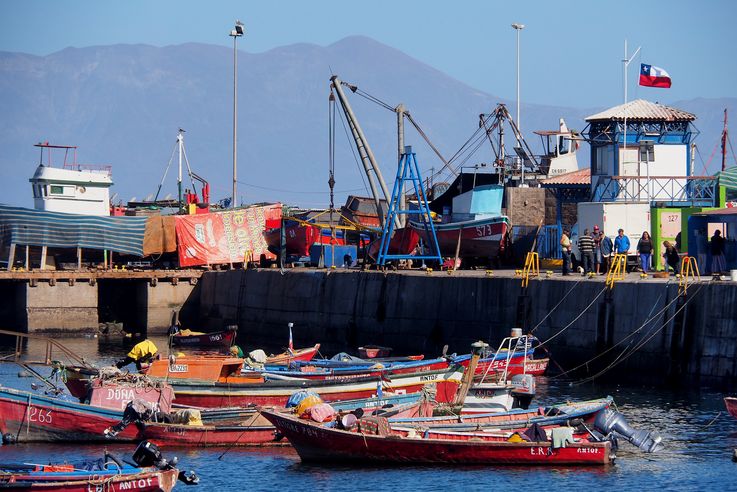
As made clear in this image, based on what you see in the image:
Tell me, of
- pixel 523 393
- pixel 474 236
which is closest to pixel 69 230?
pixel 474 236

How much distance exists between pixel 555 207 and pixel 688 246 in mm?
17919

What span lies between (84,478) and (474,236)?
3409 centimetres

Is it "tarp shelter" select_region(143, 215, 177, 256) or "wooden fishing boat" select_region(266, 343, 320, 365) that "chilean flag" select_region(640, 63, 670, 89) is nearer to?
"wooden fishing boat" select_region(266, 343, 320, 365)

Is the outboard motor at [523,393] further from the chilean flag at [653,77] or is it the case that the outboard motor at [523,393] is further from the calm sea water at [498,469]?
the chilean flag at [653,77]

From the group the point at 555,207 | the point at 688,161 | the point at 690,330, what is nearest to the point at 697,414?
the point at 690,330

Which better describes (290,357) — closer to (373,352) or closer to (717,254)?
(373,352)

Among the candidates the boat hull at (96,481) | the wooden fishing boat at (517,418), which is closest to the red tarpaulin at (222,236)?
the wooden fishing boat at (517,418)

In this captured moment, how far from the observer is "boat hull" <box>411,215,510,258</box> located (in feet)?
187

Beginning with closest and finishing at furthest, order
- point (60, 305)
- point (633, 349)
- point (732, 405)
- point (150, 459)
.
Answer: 1. point (150, 459)
2. point (732, 405)
3. point (633, 349)
4. point (60, 305)

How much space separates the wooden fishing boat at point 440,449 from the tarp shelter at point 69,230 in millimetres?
38663

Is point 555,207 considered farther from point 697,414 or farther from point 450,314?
point 697,414

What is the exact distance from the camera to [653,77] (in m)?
58.2

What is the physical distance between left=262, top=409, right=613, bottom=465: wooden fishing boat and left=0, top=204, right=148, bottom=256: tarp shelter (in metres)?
38.7

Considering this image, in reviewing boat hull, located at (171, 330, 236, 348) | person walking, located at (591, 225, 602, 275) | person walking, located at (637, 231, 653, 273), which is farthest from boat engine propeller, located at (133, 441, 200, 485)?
boat hull, located at (171, 330, 236, 348)
